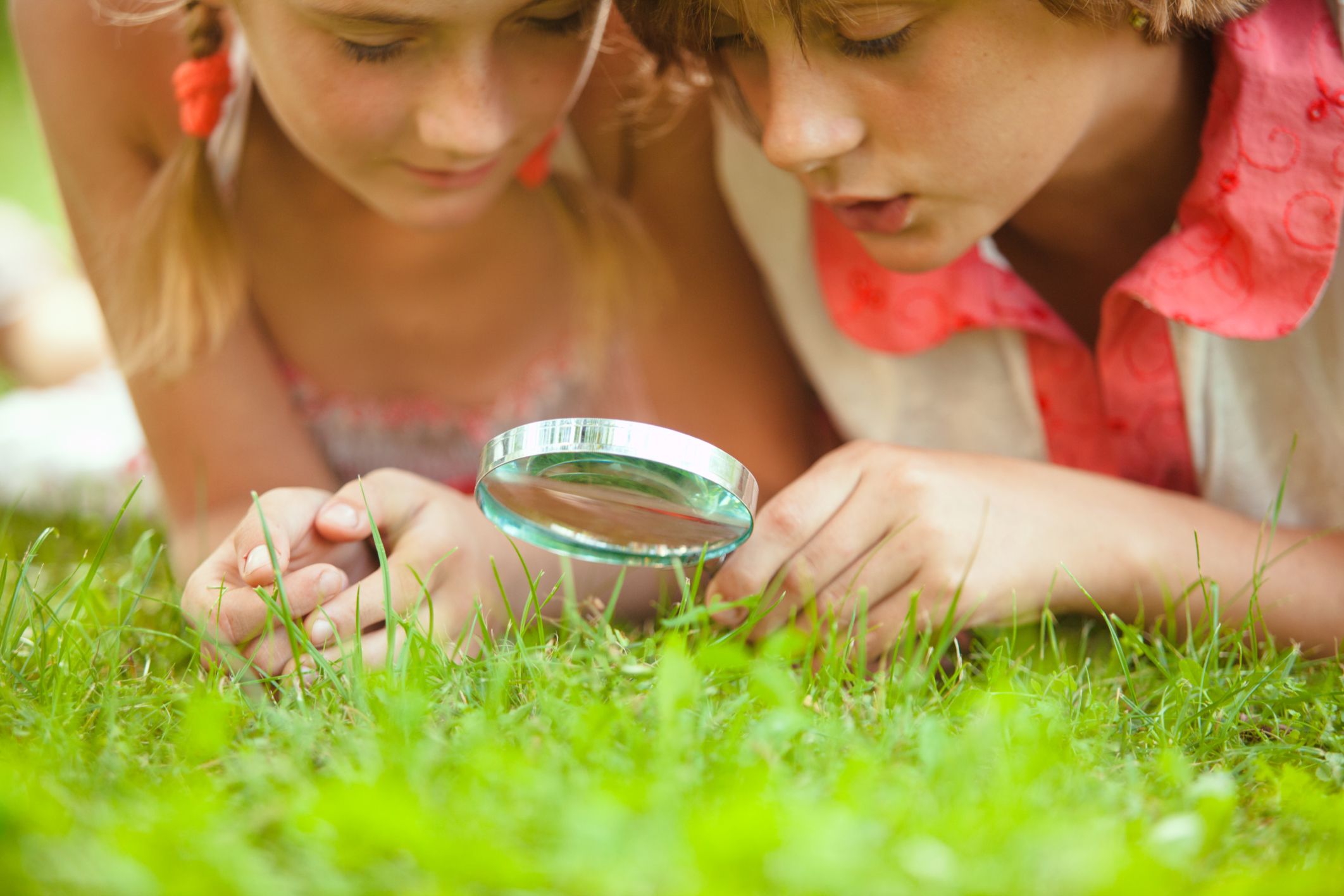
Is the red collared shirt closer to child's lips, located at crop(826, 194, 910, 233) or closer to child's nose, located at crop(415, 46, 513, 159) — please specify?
child's lips, located at crop(826, 194, 910, 233)

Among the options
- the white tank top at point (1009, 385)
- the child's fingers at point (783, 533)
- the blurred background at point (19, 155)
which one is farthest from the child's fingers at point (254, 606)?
the blurred background at point (19, 155)

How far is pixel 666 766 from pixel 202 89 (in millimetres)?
1490

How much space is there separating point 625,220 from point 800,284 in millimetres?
407

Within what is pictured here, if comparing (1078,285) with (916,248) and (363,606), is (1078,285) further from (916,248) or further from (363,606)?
(363,606)

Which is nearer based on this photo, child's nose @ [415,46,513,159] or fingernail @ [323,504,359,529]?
fingernail @ [323,504,359,529]

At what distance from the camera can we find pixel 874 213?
157cm

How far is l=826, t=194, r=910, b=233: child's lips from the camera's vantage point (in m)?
1.54

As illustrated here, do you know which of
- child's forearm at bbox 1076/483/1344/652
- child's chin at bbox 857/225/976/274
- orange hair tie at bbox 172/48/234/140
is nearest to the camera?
child's forearm at bbox 1076/483/1344/652

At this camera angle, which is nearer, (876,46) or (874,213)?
(876,46)

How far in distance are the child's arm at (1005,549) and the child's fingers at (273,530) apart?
0.50 m

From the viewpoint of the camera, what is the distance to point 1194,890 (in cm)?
82

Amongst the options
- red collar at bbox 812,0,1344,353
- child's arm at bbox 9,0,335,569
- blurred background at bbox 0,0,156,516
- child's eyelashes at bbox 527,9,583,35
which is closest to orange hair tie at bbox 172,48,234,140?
child's arm at bbox 9,0,335,569

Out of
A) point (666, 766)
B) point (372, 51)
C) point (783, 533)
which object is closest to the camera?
point (666, 766)

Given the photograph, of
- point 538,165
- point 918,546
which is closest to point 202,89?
point 538,165
